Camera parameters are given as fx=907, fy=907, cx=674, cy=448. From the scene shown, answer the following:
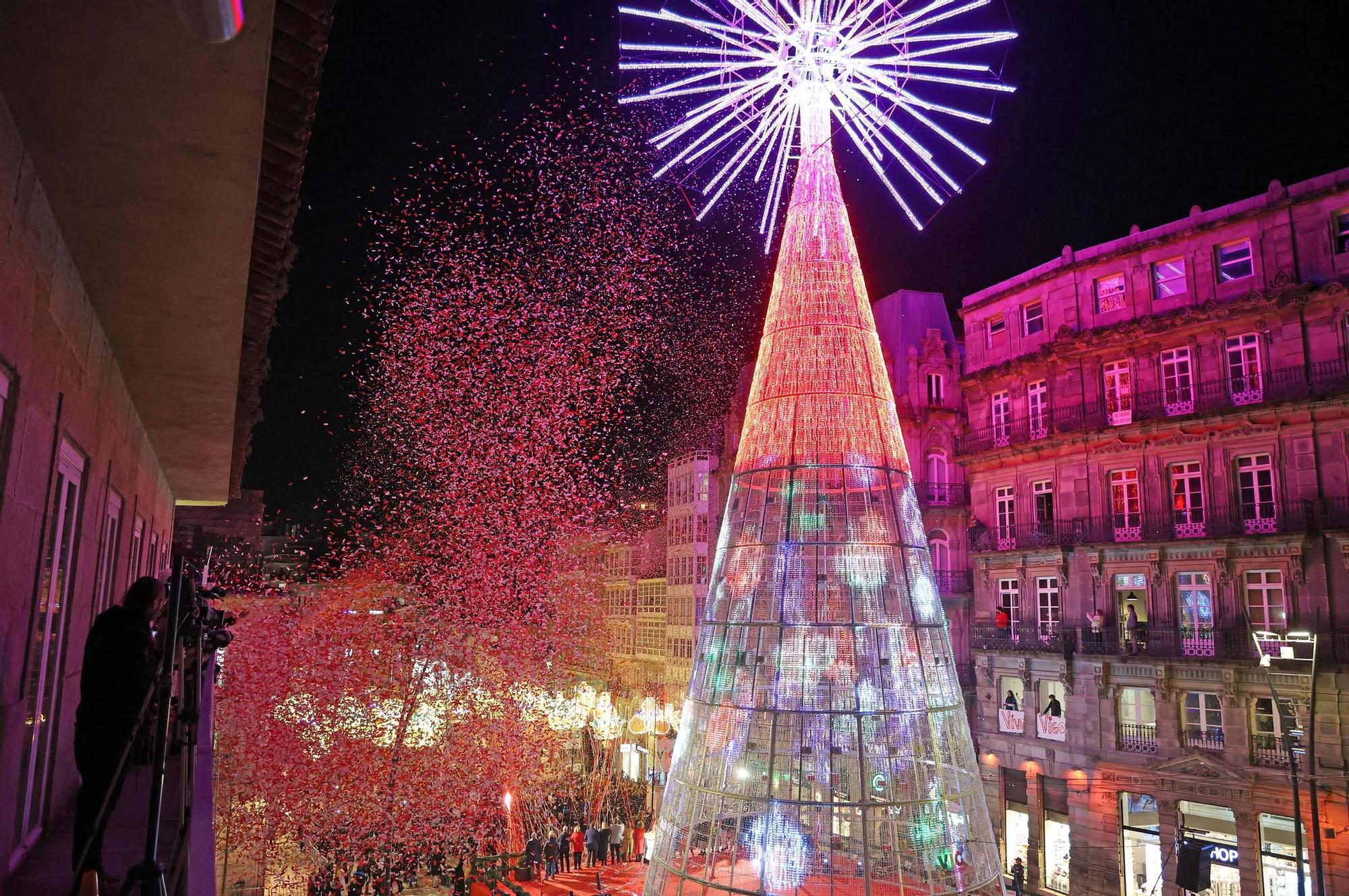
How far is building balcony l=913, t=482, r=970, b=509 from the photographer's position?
122ft

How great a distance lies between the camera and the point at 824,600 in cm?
1370

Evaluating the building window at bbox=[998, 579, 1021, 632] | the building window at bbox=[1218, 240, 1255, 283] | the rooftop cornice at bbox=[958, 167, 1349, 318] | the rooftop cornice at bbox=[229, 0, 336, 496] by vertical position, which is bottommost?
the building window at bbox=[998, 579, 1021, 632]

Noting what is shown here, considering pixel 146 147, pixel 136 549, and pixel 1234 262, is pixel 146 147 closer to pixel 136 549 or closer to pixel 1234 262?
pixel 136 549

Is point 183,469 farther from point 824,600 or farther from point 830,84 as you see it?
point 830,84

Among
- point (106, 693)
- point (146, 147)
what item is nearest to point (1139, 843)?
point (106, 693)

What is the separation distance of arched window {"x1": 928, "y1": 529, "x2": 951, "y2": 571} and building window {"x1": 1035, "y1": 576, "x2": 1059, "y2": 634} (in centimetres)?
724

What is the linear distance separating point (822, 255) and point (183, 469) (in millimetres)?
13265

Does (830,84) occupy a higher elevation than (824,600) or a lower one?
higher

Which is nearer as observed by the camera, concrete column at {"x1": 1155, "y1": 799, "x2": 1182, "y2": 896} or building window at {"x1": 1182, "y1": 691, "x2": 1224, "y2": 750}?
concrete column at {"x1": 1155, "y1": 799, "x2": 1182, "y2": 896}

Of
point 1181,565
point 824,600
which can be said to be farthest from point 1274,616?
point 824,600

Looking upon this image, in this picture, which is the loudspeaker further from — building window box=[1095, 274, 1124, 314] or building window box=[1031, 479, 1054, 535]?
building window box=[1095, 274, 1124, 314]

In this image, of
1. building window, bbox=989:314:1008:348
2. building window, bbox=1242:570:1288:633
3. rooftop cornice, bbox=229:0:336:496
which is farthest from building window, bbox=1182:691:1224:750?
rooftop cornice, bbox=229:0:336:496

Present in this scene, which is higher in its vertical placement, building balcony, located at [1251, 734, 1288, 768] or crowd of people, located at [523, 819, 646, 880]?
building balcony, located at [1251, 734, 1288, 768]

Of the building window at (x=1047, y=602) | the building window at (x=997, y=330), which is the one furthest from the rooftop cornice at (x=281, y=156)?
the building window at (x=997, y=330)
